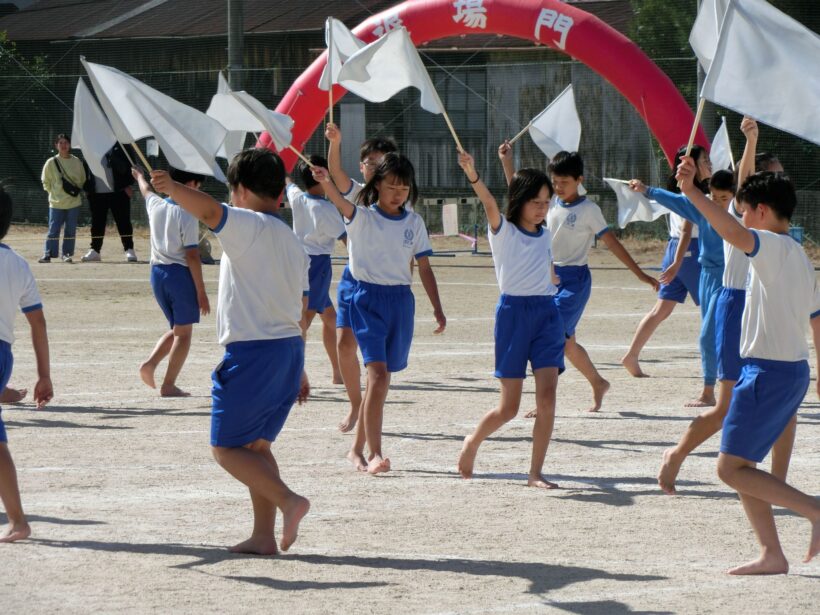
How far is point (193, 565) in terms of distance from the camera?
5.51m

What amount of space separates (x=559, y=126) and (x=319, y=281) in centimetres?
248

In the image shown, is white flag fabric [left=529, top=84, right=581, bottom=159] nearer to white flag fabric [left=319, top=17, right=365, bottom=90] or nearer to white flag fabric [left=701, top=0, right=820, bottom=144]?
white flag fabric [left=319, top=17, right=365, bottom=90]

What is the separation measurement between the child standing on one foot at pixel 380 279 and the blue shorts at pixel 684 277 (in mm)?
3505

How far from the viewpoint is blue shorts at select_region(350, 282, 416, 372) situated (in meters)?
7.49

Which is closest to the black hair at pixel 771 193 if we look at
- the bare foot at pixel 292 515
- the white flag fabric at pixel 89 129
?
the bare foot at pixel 292 515

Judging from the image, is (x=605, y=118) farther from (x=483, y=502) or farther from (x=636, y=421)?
(x=483, y=502)

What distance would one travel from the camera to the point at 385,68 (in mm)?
8742

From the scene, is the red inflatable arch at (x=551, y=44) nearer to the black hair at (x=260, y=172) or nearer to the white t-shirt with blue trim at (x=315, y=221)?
the white t-shirt with blue trim at (x=315, y=221)

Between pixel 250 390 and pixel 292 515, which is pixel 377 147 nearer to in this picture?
pixel 250 390

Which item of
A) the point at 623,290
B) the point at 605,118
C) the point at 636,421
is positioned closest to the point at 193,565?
the point at 636,421

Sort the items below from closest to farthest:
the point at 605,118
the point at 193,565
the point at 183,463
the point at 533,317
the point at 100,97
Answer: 1. the point at 193,565
2. the point at 100,97
3. the point at 533,317
4. the point at 183,463
5. the point at 605,118

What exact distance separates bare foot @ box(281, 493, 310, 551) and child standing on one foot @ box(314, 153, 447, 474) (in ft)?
6.42

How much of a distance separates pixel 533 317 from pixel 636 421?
2264 millimetres

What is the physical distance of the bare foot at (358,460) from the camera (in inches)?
295
